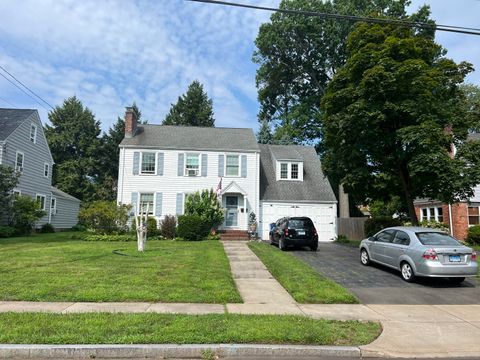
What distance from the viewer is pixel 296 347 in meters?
5.66

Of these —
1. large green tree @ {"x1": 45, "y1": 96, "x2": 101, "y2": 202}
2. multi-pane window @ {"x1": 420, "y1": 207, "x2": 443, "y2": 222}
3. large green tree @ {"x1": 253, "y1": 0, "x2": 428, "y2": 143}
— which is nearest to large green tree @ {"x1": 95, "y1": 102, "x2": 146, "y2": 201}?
large green tree @ {"x1": 45, "y1": 96, "x2": 101, "y2": 202}

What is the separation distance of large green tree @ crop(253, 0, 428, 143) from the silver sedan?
29.0m

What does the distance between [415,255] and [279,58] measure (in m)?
33.7

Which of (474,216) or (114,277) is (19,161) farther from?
(474,216)

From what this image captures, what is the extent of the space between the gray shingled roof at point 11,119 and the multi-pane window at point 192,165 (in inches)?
492

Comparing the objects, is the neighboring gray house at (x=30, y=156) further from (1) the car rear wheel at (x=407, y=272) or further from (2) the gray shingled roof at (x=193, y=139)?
(1) the car rear wheel at (x=407, y=272)

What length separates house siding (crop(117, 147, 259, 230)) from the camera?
25.9 m

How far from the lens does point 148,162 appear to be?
26.3 meters

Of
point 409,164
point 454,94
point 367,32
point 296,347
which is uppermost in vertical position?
point 367,32

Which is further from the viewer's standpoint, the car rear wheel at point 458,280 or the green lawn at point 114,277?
the car rear wheel at point 458,280

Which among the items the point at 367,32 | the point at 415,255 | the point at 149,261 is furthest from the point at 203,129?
the point at 415,255

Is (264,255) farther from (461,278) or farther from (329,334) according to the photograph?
(329,334)

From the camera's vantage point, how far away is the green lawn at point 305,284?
875 centimetres

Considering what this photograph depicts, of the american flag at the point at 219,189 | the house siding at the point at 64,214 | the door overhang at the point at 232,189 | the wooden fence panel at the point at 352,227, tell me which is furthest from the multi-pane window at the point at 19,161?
the wooden fence panel at the point at 352,227
